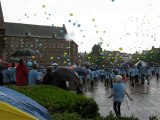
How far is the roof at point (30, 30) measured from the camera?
130375 mm

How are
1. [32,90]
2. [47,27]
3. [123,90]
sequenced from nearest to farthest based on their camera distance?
1. [32,90]
2. [123,90]
3. [47,27]

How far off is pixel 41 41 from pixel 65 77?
124173 mm

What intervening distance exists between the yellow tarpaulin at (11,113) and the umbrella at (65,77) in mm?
10111

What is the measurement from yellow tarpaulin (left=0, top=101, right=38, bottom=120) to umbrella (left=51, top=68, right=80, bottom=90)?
10.1m

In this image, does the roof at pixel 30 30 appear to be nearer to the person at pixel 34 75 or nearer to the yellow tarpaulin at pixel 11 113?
the person at pixel 34 75

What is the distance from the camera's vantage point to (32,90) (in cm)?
1213

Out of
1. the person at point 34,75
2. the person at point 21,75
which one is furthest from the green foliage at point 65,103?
the person at point 34,75

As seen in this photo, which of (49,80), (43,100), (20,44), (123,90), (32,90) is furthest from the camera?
(20,44)

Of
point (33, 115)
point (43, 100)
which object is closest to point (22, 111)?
point (33, 115)

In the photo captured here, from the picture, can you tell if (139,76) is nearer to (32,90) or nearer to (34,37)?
(32,90)

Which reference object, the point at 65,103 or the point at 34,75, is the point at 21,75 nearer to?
the point at 34,75

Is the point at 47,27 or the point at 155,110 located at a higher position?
the point at 47,27

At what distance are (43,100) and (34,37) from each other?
412 feet

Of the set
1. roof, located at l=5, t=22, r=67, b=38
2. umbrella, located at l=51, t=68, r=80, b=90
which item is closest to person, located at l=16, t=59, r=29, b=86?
umbrella, located at l=51, t=68, r=80, b=90
